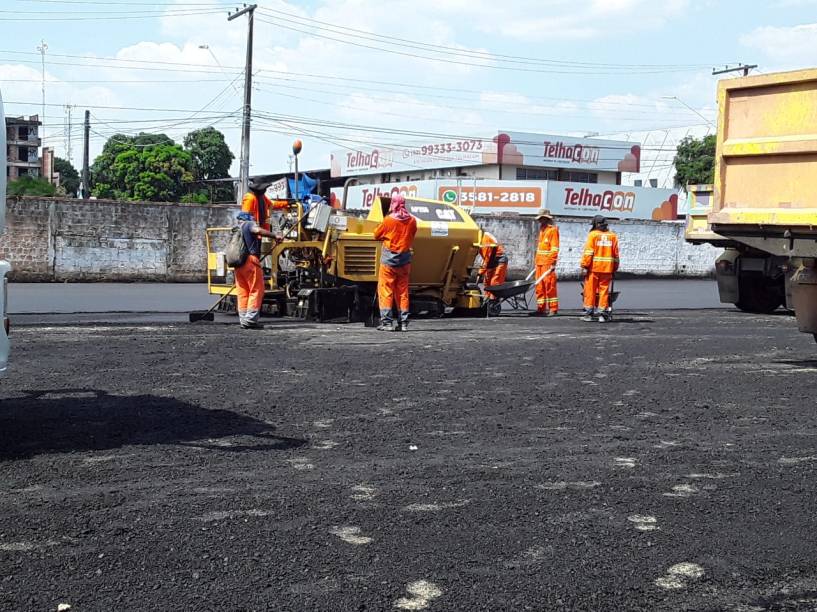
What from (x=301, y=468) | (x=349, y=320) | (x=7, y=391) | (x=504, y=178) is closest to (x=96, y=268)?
(x=349, y=320)

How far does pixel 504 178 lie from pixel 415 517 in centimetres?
6643

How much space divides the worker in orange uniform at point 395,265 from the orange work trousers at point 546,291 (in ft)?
13.0

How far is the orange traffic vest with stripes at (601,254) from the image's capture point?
572 inches

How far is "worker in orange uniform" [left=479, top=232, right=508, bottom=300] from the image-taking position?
15.5m

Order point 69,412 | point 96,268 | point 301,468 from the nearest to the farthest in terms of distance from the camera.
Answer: point 301,468, point 69,412, point 96,268

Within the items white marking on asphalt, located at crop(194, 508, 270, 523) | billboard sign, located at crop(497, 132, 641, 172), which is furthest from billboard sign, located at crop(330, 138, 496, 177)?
white marking on asphalt, located at crop(194, 508, 270, 523)

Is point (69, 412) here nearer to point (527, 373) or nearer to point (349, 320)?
point (527, 373)

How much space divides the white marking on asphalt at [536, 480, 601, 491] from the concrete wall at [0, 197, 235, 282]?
1931 centimetres

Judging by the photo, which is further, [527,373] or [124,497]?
[527,373]

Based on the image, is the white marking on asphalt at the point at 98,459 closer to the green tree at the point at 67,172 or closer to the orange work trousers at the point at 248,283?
the orange work trousers at the point at 248,283

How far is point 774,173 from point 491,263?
686 cm

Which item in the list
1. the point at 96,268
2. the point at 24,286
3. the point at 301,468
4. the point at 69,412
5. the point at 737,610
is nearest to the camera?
the point at 737,610

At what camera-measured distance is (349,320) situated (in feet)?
46.0

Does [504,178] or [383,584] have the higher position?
[504,178]
